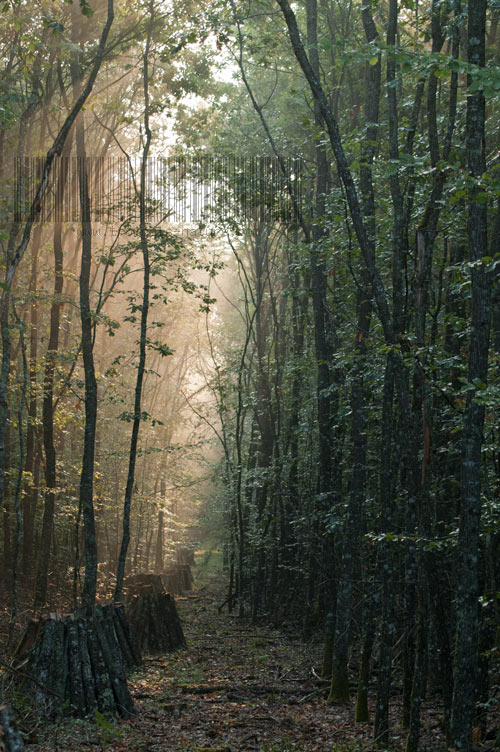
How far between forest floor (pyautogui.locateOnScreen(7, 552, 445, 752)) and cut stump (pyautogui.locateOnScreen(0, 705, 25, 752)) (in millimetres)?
2685

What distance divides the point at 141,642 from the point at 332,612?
472 centimetres

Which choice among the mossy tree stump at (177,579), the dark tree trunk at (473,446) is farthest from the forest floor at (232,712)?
the mossy tree stump at (177,579)

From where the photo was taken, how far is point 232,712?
9227 millimetres

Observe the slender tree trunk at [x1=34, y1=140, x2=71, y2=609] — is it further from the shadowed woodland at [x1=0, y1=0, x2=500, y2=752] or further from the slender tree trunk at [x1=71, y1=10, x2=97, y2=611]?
the slender tree trunk at [x1=71, y1=10, x2=97, y2=611]

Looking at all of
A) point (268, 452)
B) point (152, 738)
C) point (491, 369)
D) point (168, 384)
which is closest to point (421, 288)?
point (491, 369)

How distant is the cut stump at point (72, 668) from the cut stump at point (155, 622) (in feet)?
17.0

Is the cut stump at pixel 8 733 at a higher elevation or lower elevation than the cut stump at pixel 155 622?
higher

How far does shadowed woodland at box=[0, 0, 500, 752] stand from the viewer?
20.6ft

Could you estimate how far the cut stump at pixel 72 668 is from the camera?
7.89 metres

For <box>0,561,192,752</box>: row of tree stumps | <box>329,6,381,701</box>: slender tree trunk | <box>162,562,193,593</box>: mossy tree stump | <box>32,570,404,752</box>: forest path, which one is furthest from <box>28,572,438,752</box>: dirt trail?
<box>162,562,193,593</box>: mossy tree stump

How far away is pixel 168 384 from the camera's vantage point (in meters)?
35.7

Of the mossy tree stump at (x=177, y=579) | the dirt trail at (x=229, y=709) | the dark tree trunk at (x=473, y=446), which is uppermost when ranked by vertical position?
the dark tree trunk at (x=473, y=446)

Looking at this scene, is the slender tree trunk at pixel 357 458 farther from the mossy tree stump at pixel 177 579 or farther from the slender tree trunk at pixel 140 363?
the mossy tree stump at pixel 177 579

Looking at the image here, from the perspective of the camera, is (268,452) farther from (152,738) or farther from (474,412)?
(474,412)
